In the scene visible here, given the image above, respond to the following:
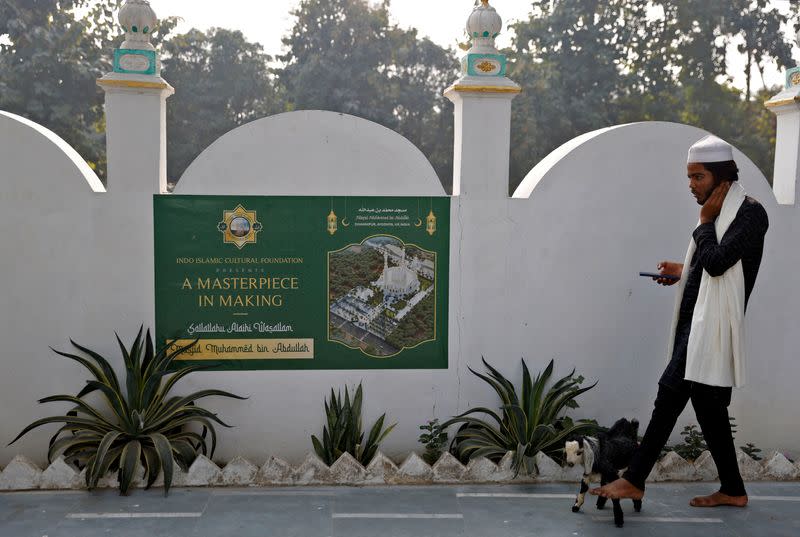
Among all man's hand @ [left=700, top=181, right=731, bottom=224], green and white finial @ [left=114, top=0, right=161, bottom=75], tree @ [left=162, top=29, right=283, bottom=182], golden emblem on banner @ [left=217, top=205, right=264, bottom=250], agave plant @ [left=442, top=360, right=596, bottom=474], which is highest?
tree @ [left=162, top=29, right=283, bottom=182]

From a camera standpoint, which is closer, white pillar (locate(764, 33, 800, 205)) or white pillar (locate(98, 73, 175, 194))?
white pillar (locate(98, 73, 175, 194))

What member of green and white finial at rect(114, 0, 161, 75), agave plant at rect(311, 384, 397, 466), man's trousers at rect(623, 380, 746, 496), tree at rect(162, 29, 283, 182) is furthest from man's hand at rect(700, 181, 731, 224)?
tree at rect(162, 29, 283, 182)

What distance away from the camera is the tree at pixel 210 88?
2541 cm

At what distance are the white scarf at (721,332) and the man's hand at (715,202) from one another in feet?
0.22

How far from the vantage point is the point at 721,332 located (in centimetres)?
440

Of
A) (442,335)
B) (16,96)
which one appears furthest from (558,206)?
(16,96)

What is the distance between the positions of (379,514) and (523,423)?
1.19 meters

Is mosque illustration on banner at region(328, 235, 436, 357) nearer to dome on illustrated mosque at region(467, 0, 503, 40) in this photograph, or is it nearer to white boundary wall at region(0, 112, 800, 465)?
white boundary wall at region(0, 112, 800, 465)

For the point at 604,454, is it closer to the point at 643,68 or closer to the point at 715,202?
the point at 715,202

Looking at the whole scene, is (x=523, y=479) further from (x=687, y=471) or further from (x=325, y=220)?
(x=325, y=220)

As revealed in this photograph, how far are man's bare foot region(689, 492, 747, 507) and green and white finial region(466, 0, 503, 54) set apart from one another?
10.2ft

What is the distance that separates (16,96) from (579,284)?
1753cm

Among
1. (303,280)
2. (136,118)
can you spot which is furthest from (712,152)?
(136,118)

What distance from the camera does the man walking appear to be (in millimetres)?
4383
